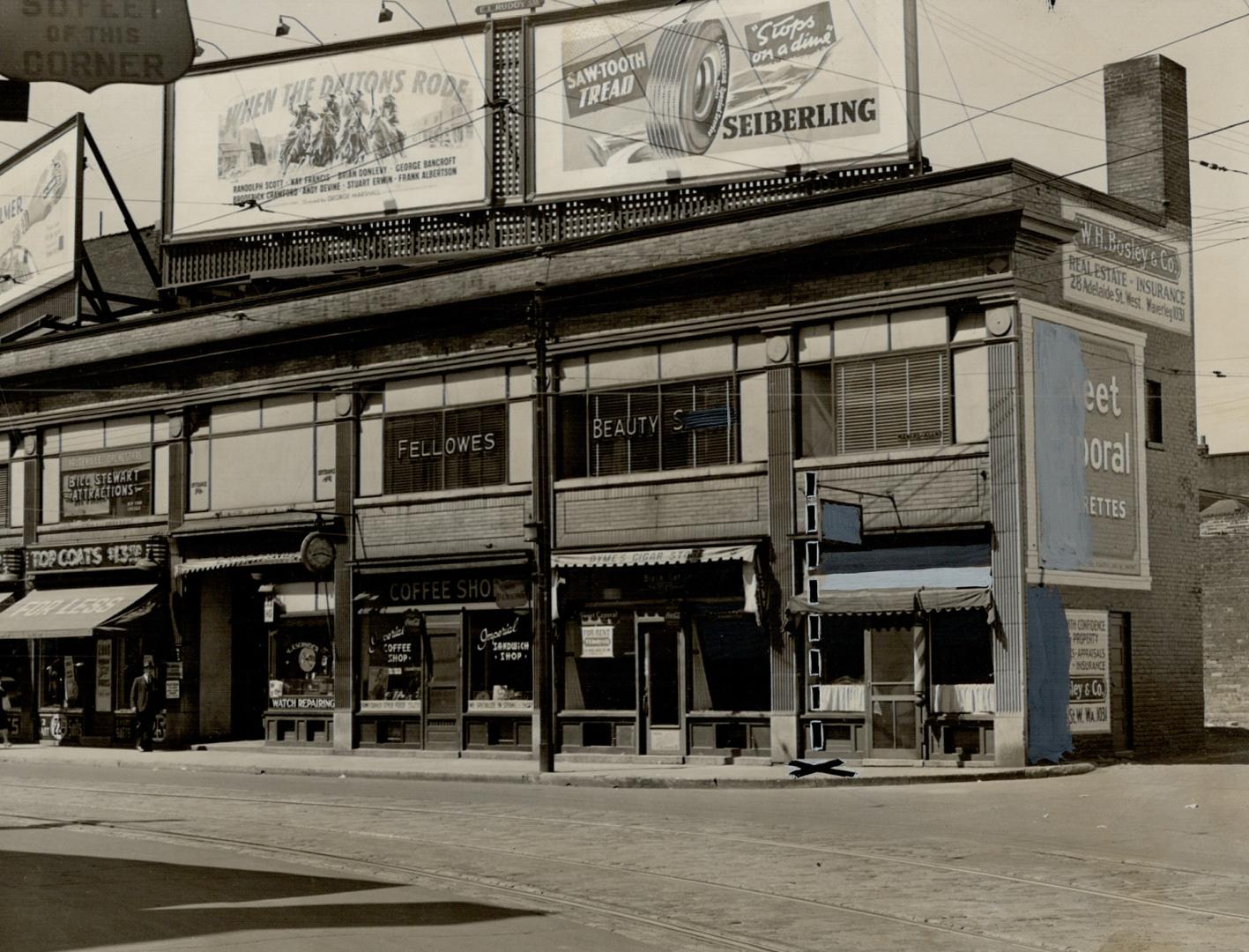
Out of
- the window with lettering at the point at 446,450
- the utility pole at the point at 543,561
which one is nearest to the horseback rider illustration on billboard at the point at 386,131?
the window with lettering at the point at 446,450

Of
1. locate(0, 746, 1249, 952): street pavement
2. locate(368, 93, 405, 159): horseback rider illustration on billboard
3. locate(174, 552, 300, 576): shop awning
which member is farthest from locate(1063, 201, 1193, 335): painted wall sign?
locate(174, 552, 300, 576): shop awning

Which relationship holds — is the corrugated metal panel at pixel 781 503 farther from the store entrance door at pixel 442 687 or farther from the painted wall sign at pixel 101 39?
the painted wall sign at pixel 101 39

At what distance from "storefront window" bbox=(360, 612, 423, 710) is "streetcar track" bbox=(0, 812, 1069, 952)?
1370 cm

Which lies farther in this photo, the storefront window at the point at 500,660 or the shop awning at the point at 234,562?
the shop awning at the point at 234,562

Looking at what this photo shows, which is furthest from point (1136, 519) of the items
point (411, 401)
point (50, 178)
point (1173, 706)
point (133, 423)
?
point (50, 178)

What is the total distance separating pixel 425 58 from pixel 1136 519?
16963mm

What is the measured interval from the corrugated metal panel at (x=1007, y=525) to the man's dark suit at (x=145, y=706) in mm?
17173

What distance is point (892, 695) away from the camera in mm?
26219

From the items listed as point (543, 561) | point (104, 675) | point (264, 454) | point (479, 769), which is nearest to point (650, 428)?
point (543, 561)

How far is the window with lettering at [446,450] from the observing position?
30891 mm

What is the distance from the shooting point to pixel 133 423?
36.5m

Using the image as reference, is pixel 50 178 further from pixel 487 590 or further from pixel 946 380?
pixel 946 380

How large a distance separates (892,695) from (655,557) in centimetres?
461

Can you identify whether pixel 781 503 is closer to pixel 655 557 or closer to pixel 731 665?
pixel 655 557
